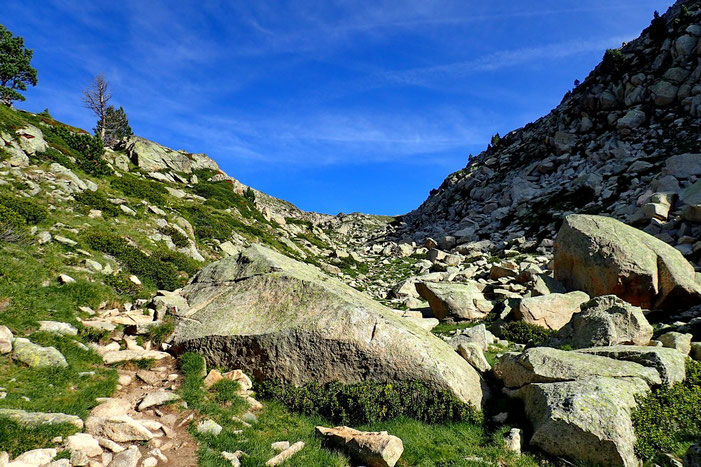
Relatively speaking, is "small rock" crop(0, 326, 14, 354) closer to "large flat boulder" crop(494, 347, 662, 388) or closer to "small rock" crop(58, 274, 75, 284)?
"small rock" crop(58, 274, 75, 284)

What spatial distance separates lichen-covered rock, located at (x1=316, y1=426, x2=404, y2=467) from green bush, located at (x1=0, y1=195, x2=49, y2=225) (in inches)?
723

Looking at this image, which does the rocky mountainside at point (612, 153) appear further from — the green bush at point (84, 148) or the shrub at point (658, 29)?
the green bush at point (84, 148)

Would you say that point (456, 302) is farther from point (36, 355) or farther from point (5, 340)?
point (5, 340)

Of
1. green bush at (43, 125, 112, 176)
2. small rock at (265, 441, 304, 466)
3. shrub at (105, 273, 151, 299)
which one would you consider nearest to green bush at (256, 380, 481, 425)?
small rock at (265, 441, 304, 466)

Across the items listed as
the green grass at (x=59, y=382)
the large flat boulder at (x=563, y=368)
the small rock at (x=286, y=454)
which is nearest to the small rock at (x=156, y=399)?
the green grass at (x=59, y=382)

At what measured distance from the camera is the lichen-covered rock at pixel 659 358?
33.0 ft

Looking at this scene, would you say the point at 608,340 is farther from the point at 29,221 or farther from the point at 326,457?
the point at 29,221

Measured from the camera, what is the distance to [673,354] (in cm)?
1087

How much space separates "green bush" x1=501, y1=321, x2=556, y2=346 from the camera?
17.3 meters

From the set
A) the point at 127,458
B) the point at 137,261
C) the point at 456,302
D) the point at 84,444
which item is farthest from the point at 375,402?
the point at 137,261

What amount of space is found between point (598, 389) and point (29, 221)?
79.2 ft

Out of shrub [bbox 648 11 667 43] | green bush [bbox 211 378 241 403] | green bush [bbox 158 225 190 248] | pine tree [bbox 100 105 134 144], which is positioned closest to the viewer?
green bush [bbox 211 378 241 403]

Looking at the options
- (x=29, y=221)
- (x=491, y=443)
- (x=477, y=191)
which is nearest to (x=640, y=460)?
(x=491, y=443)

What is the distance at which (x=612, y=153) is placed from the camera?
54.0 meters
